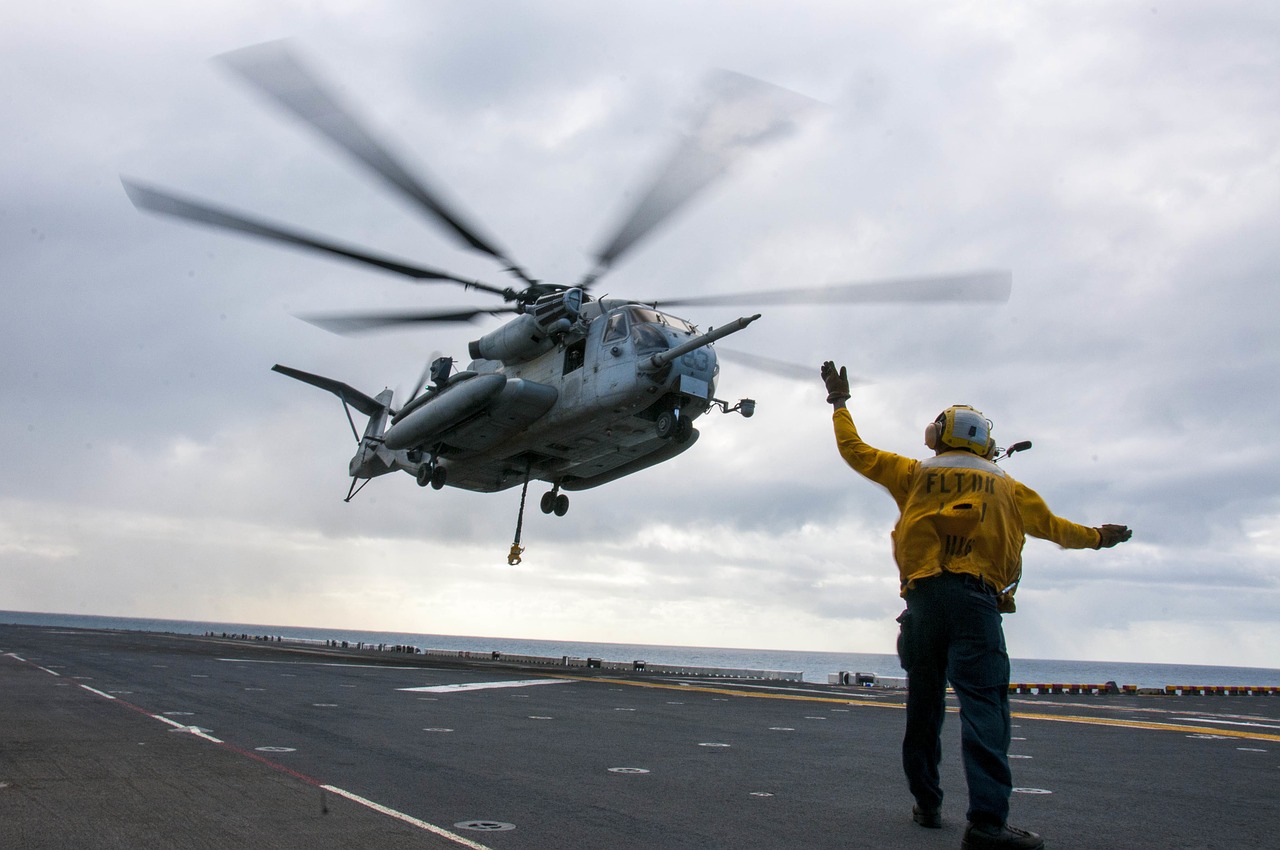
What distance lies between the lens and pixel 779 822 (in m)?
5.34

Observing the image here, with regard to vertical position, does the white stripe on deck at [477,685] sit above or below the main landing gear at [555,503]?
below

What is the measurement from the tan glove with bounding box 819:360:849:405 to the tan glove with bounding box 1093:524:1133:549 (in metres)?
1.68

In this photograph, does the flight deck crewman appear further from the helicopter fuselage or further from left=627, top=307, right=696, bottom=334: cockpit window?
left=627, top=307, right=696, bottom=334: cockpit window

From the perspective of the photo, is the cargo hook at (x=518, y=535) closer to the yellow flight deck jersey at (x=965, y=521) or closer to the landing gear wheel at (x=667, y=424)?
the landing gear wheel at (x=667, y=424)

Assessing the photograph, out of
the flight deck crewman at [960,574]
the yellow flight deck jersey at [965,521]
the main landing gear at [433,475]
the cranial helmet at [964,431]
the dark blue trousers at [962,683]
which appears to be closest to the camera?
the dark blue trousers at [962,683]

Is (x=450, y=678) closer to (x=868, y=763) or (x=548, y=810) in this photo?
(x=868, y=763)

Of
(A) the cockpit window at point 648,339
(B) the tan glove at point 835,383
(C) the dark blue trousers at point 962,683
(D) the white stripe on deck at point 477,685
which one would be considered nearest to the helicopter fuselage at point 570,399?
(A) the cockpit window at point 648,339

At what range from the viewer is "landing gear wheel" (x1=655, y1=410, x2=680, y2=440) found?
2044cm

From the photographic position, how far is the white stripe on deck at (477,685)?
16094 millimetres

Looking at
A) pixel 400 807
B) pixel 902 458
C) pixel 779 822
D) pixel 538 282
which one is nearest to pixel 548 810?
pixel 400 807

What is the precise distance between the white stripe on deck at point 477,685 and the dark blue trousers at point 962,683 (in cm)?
1204

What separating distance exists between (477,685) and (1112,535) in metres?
15.0

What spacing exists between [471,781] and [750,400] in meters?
15.1

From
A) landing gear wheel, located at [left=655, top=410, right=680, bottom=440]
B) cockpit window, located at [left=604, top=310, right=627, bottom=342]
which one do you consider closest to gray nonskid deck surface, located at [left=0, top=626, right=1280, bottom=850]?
landing gear wheel, located at [left=655, top=410, right=680, bottom=440]
